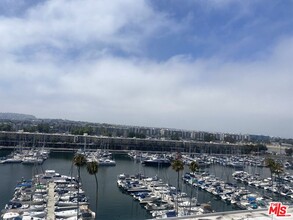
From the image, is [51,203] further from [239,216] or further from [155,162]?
[155,162]

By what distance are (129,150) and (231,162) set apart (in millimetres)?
30047

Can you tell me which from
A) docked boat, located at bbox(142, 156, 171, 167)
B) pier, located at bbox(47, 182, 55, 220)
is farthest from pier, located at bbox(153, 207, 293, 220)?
docked boat, located at bbox(142, 156, 171, 167)

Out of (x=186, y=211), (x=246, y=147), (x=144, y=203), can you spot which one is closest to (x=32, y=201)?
(x=144, y=203)

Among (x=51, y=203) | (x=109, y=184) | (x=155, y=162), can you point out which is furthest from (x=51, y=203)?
(x=155, y=162)

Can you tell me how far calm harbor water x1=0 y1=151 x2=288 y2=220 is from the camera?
34406 mm

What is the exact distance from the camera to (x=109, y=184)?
4762 centimetres

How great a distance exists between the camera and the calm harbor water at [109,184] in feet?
113

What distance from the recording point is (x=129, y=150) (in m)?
91.5
